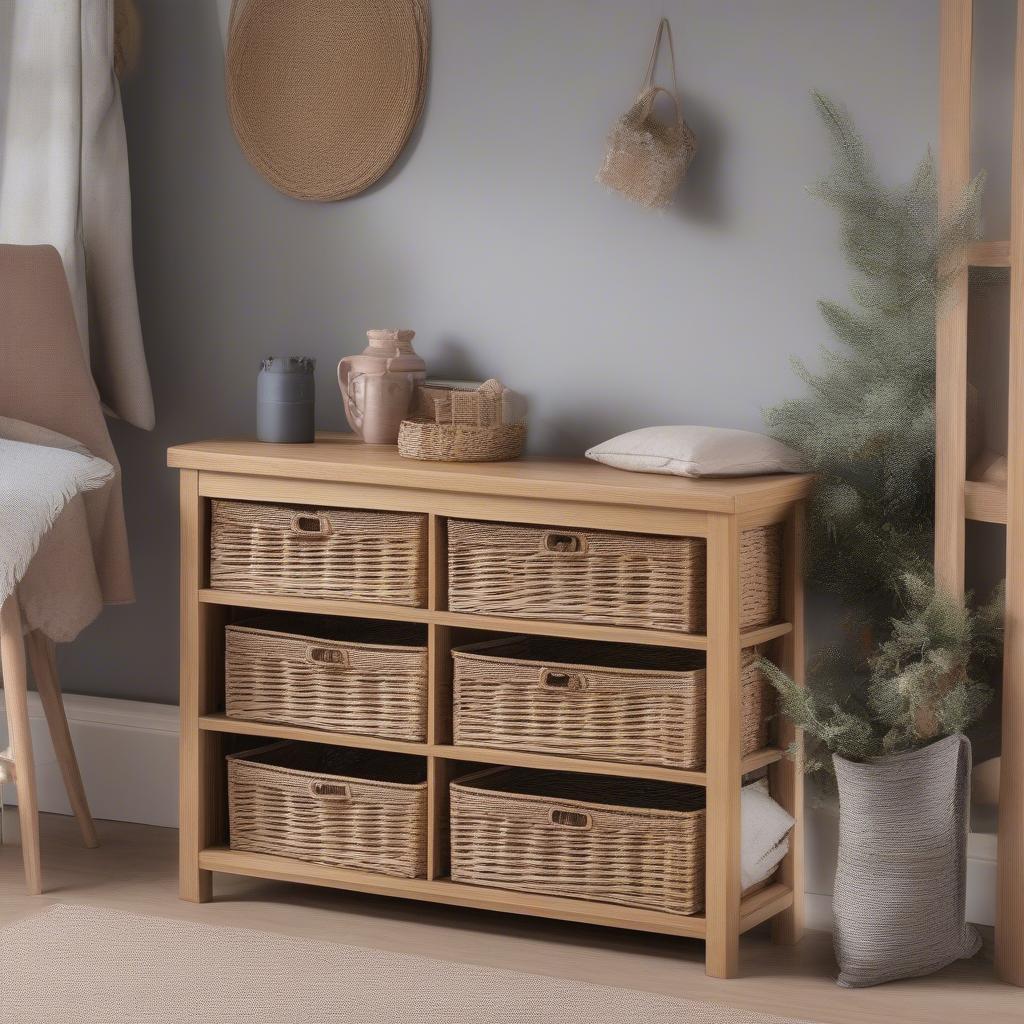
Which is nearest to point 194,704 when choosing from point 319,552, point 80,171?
point 319,552

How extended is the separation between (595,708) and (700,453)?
426mm

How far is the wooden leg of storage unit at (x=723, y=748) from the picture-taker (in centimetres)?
229

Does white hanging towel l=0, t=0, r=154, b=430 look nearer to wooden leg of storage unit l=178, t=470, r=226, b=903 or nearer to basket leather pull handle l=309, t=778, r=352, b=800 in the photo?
wooden leg of storage unit l=178, t=470, r=226, b=903

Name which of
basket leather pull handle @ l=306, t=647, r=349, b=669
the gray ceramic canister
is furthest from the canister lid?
basket leather pull handle @ l=306, t=647, r=349, b=669

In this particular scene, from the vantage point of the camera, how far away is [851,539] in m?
2.43

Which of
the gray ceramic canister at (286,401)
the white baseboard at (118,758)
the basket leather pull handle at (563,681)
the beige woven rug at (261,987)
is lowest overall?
the beige woven rug at (261,987)

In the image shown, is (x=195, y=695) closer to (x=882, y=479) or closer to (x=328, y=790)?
(x=328, y=790)

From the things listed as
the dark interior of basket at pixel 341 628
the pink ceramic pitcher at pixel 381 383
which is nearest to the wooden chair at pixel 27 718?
the dark interior of basket at pixel 341 628

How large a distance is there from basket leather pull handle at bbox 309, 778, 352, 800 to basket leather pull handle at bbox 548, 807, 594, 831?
1.18 feet

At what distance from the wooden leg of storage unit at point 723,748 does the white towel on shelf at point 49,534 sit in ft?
3.45

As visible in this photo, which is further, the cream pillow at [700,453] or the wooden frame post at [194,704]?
the wooden frame post at [194,704]

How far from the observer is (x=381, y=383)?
2.71 metres

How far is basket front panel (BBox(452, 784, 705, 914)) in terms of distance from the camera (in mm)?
2381

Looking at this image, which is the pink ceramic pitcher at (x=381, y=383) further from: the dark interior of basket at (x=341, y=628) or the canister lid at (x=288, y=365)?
the dark interior of basket at (x=341, y=628)
